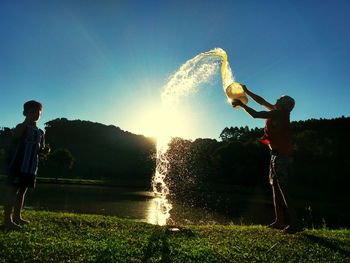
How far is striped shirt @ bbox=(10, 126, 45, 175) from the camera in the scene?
27.2 feet

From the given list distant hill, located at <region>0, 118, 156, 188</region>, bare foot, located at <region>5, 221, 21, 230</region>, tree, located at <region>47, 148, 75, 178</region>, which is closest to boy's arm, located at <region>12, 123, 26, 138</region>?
bare foot, located at <region>5, 221, 21, 230</region>

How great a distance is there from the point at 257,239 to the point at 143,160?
463 feet

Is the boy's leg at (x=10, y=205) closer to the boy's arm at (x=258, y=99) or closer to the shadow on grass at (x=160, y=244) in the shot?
the shadow on grass at (x=160, y=244)

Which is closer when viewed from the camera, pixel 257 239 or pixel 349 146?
pixel 257 239

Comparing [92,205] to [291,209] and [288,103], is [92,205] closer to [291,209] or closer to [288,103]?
[291,209]

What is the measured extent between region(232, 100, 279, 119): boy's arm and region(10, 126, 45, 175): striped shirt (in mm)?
4595

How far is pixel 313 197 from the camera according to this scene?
9231cm

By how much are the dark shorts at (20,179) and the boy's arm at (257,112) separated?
16.1 ft

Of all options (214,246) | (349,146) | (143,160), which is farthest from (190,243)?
(143,160)

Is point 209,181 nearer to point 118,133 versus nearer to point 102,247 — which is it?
point 118,133

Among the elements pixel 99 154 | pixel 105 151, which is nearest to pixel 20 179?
pixel 99 154

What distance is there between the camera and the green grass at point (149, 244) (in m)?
6.43

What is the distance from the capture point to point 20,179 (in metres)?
8.23

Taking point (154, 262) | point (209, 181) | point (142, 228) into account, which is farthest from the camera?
point (209, 181)
